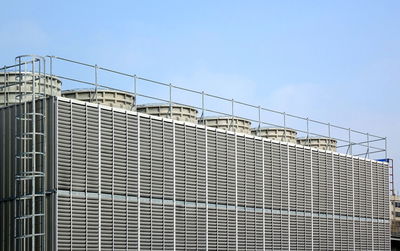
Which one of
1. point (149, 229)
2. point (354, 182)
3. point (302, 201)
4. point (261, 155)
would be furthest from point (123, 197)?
point (354, 182)

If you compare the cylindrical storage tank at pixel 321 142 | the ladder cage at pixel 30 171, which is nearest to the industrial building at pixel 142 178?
the ladder cage at pixel 30 171

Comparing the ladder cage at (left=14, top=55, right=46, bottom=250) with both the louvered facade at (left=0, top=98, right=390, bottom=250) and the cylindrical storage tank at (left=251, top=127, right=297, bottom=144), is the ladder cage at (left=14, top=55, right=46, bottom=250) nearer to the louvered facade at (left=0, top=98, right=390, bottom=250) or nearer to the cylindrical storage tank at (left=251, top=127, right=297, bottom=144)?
the louvered facade at (left=0, top=98, right=390, bottom=250)

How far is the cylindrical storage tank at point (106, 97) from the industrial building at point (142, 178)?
0.19 feet

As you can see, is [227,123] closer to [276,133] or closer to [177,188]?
[276,133]

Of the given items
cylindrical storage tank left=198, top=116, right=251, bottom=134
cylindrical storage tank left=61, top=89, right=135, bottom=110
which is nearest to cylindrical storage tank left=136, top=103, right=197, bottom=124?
cylindrical storage tank left=61, top=89, right=135, bottom=110

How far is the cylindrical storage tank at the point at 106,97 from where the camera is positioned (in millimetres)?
38219

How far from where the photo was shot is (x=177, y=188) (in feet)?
127

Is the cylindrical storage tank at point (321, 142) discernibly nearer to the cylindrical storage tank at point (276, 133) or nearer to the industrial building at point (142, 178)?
the cylindrical storage tank at point (276, 133)

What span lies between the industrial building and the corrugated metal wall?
0.06 meters

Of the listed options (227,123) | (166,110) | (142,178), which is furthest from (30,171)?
(227,123)

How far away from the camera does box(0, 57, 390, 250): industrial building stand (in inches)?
1296

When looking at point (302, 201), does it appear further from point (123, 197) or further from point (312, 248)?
point (123, 197)

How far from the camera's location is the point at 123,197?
3553 centimetres

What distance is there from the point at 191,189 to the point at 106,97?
21.8 feet
